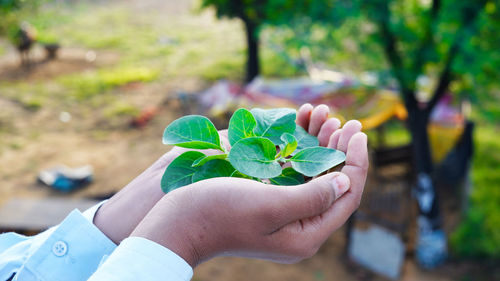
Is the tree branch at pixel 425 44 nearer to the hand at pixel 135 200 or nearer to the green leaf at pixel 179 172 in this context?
the hand at pixel 135 200

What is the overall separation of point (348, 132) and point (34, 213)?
4551mm

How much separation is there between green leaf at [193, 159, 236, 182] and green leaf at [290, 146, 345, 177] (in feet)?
0.75

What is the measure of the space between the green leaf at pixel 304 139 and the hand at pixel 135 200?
56 millimetres

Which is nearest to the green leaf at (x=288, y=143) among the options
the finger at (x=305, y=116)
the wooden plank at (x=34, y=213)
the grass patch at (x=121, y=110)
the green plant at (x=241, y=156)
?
the green plant at (x=241, y=156)

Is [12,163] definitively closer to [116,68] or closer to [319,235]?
[116,68]

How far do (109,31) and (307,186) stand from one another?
50.5 ft

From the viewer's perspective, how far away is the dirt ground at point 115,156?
16.6 feet

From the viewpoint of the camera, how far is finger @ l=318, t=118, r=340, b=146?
5.60ft

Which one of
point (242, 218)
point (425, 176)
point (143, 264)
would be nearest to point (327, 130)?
point (242, 218)

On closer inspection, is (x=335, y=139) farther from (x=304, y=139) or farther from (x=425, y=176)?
(x=425, y=176)

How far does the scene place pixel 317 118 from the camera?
1750 mm

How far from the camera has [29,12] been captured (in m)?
6.50

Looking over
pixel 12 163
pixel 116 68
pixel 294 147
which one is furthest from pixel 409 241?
A: pixel 116 68

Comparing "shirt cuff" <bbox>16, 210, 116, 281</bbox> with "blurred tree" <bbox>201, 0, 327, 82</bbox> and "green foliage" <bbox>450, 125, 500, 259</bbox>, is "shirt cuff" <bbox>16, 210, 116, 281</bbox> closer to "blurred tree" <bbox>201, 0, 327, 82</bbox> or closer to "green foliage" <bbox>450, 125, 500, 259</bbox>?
"blurred tree" <bbox>201, 0, 327, 82</bbox>
